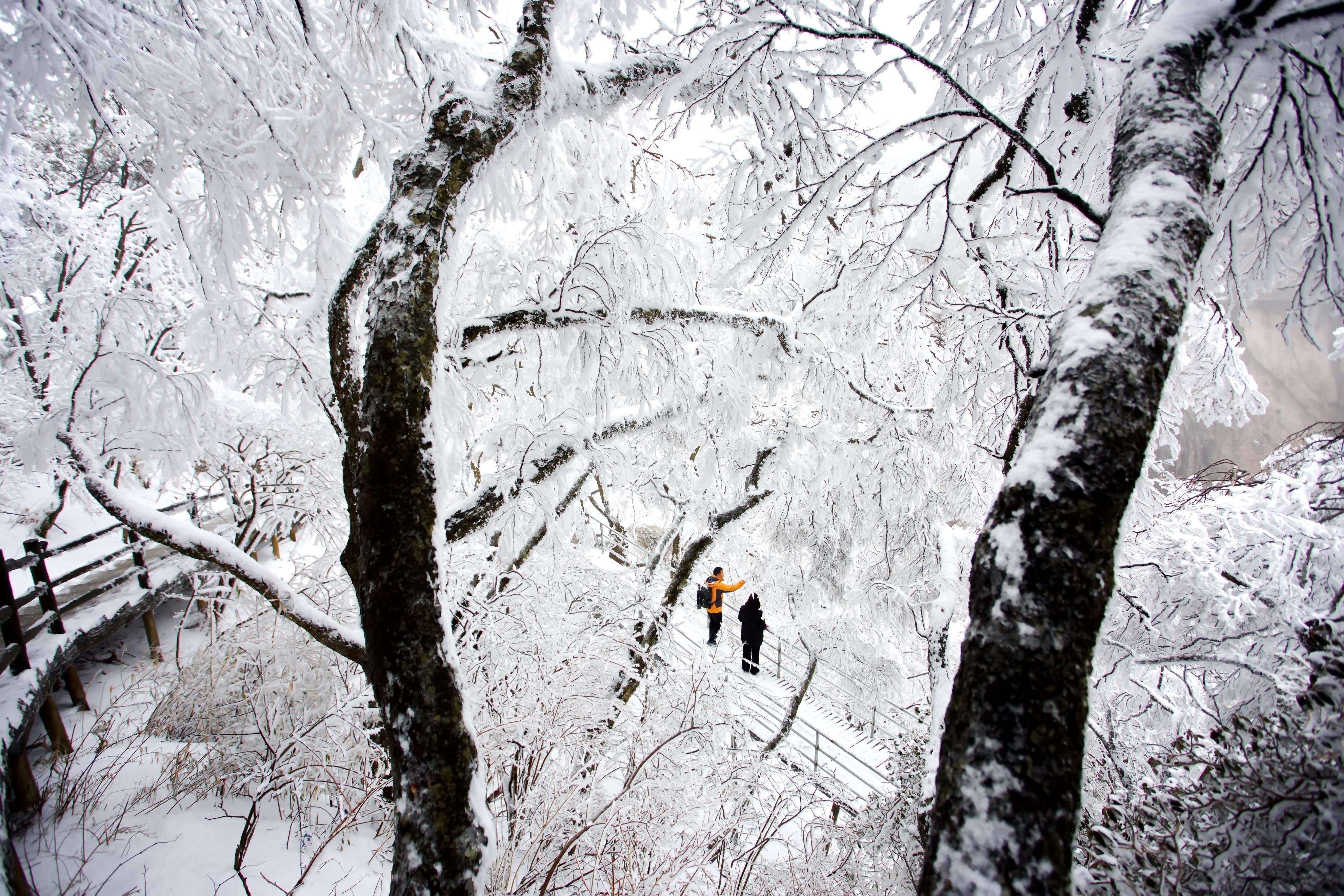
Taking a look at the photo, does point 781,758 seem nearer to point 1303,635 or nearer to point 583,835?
point 583,835

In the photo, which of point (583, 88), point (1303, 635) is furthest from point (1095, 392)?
point (1303, 635)

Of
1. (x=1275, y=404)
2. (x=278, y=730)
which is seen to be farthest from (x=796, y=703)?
(x=1275, y=404)

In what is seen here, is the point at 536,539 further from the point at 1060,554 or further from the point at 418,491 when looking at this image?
the point at 1060,554

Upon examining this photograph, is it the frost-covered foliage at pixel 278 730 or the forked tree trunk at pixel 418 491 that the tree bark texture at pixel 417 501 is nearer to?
the forked tree trunk at pixel 418 491

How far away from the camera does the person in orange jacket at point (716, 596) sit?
7.62 meters

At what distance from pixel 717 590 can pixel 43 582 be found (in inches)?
292

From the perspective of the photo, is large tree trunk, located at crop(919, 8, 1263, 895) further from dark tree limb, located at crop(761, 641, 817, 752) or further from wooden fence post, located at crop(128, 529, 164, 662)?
wooden fence post, located at crop(128, 529, 164, 662)

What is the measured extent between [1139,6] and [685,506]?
5.44 meters

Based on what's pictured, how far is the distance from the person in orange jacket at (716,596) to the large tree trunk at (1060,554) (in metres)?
6.85

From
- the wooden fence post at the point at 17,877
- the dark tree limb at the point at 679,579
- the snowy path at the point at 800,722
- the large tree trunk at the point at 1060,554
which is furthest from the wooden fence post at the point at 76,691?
the large tree trunk at the point at 1060,554

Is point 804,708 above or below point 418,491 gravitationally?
below

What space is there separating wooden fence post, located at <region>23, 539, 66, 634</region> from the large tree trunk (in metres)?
7.44

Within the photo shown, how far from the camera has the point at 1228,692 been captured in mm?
4332

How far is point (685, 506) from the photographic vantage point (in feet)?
21.4
